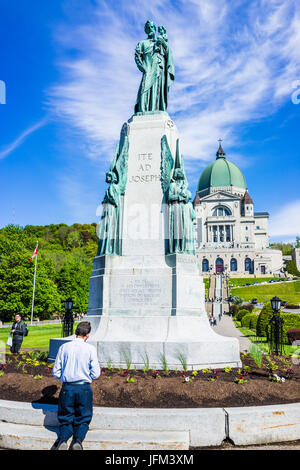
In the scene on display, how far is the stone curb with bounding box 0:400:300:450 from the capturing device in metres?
4.84

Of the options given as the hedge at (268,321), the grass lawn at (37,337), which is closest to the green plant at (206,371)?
the grass lawn at (37,337)

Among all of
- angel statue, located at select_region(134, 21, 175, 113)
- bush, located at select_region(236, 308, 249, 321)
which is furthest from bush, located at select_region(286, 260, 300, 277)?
angel statue, located at select_region(134, 21, 175, 113)

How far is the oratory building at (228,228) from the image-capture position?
11131 cm

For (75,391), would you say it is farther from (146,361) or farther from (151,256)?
(151,256)

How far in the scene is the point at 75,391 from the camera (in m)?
4.45

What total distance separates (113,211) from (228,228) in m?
112

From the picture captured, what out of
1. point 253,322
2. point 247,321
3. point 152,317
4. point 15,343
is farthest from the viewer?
point 247,321

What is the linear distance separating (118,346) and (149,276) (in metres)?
1.97

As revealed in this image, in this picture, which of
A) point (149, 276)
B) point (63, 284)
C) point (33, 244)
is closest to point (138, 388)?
point (149, 276)

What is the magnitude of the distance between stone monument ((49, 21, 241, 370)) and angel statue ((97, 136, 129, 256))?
3 centimetres

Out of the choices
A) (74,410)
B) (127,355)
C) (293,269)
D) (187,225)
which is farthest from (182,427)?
(293,269)

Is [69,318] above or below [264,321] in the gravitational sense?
above

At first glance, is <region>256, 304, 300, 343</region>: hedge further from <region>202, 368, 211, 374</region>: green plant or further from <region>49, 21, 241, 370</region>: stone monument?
<region>202, 368, 211, 374</region>: green plant

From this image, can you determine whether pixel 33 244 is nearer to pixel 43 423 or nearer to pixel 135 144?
pixel 135 144
